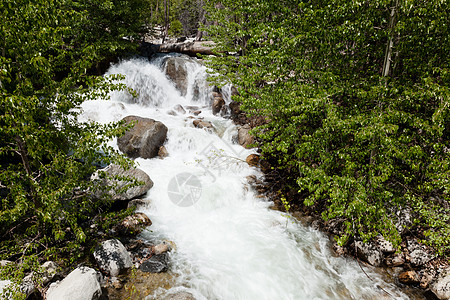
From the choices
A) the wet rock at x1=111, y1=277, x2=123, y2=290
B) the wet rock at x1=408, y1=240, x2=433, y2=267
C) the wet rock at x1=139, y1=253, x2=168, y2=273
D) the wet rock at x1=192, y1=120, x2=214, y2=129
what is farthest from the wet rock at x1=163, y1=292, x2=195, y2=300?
the wet rock at x1=192, y1=120, x2=214, y2=129

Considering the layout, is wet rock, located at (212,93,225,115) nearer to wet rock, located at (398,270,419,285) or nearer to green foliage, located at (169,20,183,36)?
wet rock, located at (398,270,419,285)

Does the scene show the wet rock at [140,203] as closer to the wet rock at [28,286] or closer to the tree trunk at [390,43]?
the wet rock at [28,286]

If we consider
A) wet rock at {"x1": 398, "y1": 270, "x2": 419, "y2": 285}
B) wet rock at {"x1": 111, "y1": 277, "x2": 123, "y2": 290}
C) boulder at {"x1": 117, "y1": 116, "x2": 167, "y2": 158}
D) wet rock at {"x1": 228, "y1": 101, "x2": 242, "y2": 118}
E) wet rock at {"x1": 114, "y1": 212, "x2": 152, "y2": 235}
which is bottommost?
wet rock at {"x1": 111, "y1": 277, "x2": 123, "y2": 290}

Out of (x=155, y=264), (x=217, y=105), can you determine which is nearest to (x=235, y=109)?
(x=217, y=105)

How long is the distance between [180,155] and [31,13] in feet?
28.8

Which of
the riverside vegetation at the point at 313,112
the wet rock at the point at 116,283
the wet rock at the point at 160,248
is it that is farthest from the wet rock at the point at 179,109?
the wet rock at the point at 116,283

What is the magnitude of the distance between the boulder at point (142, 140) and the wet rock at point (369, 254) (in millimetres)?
9698

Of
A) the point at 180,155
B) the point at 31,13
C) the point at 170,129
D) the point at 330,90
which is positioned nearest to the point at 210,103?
the point at 170,129

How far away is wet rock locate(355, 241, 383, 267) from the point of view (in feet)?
20.8

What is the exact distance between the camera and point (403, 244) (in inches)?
256

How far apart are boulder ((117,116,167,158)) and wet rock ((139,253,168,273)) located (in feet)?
20.6

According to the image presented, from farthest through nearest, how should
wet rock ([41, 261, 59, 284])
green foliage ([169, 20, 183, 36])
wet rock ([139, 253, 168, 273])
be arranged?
1. green foliage ([169, 20, 183, 36])
2. wet rock ([139, 253, 168, 273])
3. wet rock ([41, 261, 59, 284])

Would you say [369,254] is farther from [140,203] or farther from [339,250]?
[140,203]

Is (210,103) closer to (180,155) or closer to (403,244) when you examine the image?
(180,155)
